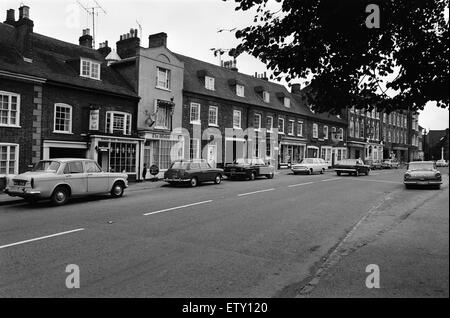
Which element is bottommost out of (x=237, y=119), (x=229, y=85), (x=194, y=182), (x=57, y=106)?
(x=194, y=182)

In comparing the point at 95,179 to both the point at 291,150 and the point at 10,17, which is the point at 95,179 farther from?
the point at 291,150

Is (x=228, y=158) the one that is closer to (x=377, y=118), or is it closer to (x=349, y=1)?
(x=349, y=1)

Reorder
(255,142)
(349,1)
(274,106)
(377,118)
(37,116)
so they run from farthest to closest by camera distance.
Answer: (377,118), (274,106), (255,142), (37,116), (349,1)

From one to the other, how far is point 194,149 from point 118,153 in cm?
769

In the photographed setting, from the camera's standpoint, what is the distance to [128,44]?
93.7ft

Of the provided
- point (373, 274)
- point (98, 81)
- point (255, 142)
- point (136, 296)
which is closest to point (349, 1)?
point (373, 274)

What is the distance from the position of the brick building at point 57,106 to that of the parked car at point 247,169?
6762 millimetres

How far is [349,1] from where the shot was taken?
608 cm

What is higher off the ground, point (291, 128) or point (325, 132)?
point (325, 132)

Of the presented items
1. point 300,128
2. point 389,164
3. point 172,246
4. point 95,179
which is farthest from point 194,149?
point 389,164

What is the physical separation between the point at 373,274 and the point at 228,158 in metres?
28.5

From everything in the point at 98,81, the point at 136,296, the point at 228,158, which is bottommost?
the point at 136,296

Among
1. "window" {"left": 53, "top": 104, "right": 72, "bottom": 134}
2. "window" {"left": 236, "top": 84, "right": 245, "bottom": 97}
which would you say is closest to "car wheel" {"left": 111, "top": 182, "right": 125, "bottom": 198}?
"window" {"left": 53, "top": 104, "right": 72, "bottom": 134}

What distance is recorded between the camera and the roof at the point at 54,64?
20094 millimetres
